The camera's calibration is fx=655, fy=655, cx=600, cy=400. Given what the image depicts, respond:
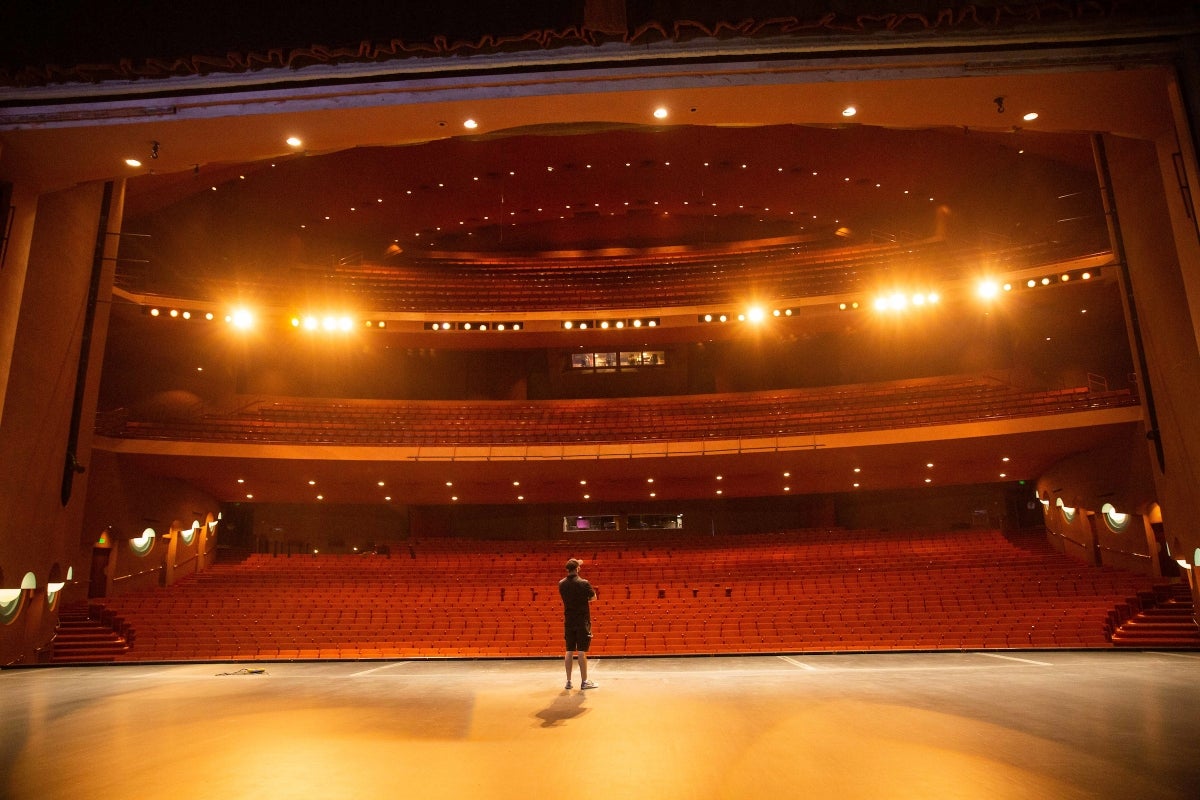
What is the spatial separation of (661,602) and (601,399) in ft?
27.4

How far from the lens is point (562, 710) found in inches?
157

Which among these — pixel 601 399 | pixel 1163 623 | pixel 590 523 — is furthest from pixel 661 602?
pixel 601 399

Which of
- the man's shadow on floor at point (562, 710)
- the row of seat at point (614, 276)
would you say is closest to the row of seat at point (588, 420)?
the row of seat at point (614, 276)

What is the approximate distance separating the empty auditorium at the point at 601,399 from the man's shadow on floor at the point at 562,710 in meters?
0.04

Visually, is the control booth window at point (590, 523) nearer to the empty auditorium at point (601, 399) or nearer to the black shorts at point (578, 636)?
the empty auditorium at point (601, 399)

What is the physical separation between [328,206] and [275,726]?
54.5 feet

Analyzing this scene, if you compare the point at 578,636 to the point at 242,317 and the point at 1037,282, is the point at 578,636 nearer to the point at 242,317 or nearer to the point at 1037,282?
the point at 242,317

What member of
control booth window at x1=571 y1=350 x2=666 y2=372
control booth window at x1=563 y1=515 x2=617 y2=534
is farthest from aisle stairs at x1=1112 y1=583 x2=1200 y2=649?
control booth window at x1=571 y1=350 x2=666 y2=372

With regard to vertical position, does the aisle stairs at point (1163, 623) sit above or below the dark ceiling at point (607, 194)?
below

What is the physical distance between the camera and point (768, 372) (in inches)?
813

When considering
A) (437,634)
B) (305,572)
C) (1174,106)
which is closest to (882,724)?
(1174,106)

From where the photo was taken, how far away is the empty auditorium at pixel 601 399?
3449mm

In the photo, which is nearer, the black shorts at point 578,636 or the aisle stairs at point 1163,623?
the black shorts at point 578,636

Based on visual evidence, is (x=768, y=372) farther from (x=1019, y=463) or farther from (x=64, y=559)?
(x=64, y=559)
